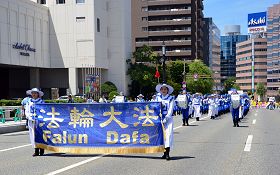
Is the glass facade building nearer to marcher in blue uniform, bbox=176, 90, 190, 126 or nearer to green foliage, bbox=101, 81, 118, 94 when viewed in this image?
green foliage, bbox=101, 81, 118, 94

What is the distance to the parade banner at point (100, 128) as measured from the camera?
10258 millimetres

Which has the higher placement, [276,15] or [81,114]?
[276,15]

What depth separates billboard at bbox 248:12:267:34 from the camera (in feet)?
452

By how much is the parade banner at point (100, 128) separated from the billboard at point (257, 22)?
444 ft

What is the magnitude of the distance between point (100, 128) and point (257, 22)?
5439 inches

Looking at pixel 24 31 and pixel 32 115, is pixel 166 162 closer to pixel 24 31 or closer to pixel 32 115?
pixel 32 115

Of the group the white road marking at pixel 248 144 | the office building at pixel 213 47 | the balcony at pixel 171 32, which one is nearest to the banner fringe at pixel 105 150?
the white road marking at pixel 248 144

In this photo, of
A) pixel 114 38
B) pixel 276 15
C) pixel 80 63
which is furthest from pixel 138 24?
pixel 276 15

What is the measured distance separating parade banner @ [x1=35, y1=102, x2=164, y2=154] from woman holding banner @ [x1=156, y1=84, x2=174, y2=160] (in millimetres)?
159

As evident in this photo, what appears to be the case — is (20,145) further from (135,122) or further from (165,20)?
(165,20)

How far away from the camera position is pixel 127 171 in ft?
27.9

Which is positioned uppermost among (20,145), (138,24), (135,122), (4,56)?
(138,24)

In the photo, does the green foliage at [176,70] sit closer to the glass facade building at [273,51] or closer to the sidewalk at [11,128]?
the glass facade building at [273,51]

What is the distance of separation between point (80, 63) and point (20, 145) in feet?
162
